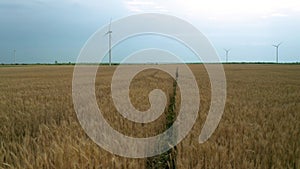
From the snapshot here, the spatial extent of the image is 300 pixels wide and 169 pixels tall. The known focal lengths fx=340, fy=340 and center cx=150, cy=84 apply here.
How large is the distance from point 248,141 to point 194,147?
97cm

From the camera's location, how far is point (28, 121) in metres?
7.17

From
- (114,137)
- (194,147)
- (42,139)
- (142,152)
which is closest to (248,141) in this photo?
(194,147)

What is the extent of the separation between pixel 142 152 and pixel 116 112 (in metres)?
3.48

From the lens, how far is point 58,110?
885cm

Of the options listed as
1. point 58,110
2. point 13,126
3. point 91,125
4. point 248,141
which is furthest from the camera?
point 58,110

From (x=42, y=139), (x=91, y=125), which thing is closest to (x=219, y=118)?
(x=91, y=125)

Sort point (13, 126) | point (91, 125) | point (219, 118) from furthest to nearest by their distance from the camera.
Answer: point (219, 118) → point (13, 126) → point (91, 125)

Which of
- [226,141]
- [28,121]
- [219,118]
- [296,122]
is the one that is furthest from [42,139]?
[296,122]

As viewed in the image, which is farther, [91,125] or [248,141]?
[91,125]

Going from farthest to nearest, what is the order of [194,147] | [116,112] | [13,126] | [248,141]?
[116,112] → [13,126] → [248,141] → [194,147]

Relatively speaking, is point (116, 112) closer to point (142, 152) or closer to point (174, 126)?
point (174, 126)

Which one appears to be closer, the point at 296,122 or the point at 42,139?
the point at 42,139

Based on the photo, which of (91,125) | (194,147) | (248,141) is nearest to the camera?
(194,147)

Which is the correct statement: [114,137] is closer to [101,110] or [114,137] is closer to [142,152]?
[142,152]
